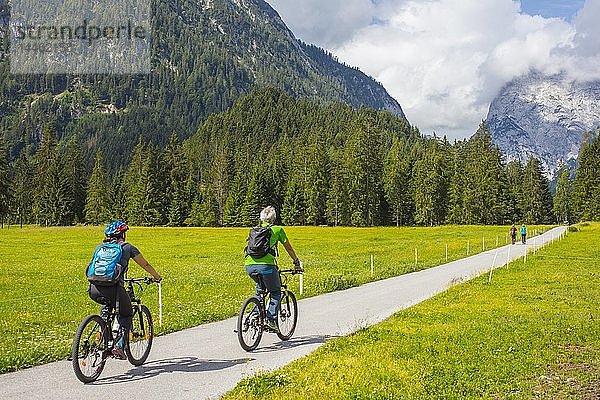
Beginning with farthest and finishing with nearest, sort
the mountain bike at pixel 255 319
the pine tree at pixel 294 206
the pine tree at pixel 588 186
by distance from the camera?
1. the pine tree at pixel 588 186
2. the pine tree at pixel 294 206
3. the mountain bike at pixel 255 319

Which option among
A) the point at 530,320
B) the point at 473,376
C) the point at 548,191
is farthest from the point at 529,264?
the point at 548,191

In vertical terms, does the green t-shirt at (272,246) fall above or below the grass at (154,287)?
above

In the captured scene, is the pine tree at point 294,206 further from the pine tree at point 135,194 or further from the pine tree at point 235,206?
the pine tree at point 135,194

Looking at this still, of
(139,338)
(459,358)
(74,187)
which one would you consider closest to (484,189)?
(74,187)

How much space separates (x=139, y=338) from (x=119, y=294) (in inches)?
47.3

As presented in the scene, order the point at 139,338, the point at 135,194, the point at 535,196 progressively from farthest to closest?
the point at 535,196 < the point at 135,194 < the point at 139,338

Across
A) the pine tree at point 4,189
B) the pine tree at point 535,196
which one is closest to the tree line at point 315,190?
the pine tree at point 535,196

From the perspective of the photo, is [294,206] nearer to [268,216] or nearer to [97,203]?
[97,203]

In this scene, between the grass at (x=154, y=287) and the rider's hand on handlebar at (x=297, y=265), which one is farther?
the grass at (x=154, y=287)

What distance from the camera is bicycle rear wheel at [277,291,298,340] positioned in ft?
44.2

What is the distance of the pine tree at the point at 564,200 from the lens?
543 ft

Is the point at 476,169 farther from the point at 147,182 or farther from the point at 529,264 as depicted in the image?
the point at 529,264

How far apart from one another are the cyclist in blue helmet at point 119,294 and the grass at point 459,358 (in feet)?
7.99

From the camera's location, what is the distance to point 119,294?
10172mm
